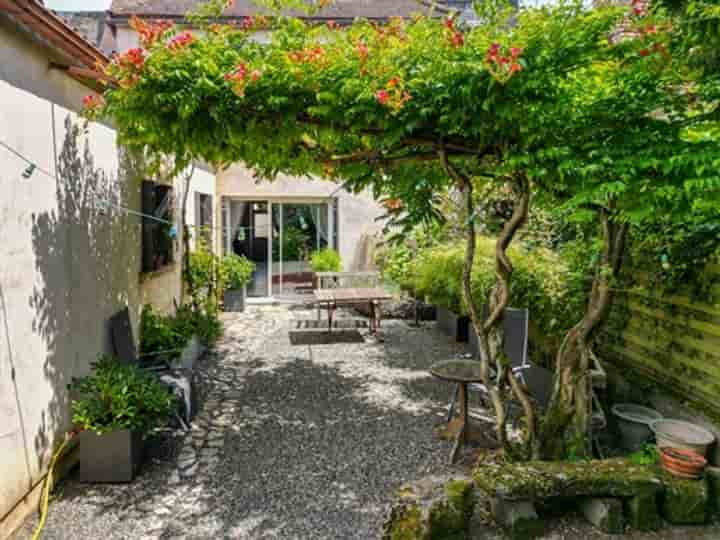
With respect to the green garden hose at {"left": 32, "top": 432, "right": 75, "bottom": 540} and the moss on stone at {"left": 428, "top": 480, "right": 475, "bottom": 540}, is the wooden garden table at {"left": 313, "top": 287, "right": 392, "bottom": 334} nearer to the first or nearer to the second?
the green garden hose at {"left": 32, "top": 432, "right": 75, "bottom": 540}

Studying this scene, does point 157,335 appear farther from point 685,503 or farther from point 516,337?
point 685,503

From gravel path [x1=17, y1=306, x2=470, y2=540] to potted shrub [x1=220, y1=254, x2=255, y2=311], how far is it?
3.28 m

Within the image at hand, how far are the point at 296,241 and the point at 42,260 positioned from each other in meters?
7.92

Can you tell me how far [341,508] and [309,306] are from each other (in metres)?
7.80

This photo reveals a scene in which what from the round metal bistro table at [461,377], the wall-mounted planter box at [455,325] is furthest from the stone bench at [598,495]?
the wall-mounted planter box at [455,325]

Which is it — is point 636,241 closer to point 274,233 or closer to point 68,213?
point 68,213

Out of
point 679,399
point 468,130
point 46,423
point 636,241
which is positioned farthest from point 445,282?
point 46,423

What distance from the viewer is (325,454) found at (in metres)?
4.00

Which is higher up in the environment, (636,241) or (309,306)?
(636,241)

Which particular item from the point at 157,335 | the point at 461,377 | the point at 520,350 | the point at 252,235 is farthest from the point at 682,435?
the point at 252,235

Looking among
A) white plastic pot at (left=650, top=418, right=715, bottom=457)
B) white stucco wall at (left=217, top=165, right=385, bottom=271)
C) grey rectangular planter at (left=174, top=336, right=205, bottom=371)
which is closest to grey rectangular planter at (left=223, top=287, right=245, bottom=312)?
white stucco wall at (left=217, top=165, right=385, bottom=271)

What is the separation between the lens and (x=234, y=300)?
10148 millimetres

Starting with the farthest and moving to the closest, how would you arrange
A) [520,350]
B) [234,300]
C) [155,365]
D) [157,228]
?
1. [234,300]
2. [157,228]
3. [155,365]
4. [520,350]

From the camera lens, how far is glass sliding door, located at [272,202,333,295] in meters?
11.2
